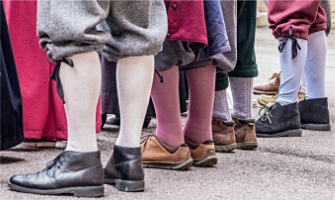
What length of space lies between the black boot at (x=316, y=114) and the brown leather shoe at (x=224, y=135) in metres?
0.71

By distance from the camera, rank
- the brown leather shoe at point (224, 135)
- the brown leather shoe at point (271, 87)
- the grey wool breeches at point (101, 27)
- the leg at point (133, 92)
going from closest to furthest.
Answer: the grey wool breeches at point (101, 27), the leg at point (133, 92), the brown leather shoe at point (224, 135), the brown leather shoe at point (271, 87)

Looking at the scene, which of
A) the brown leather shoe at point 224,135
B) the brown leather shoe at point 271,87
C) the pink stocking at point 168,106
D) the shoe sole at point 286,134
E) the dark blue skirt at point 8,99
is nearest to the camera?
the dark blue skirt at point 8,99

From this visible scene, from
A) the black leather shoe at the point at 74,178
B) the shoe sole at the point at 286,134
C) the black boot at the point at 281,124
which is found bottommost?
the shoe sole at the point at 286,134

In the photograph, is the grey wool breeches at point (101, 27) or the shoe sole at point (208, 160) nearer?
the grey wool breeches at point (101, 27)

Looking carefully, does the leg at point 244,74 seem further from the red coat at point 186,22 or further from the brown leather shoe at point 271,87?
the brown leather shoe at point 271,87

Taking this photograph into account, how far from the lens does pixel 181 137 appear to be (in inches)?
59.0

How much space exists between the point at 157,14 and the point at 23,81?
2.03ft

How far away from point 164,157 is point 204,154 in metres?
0.14

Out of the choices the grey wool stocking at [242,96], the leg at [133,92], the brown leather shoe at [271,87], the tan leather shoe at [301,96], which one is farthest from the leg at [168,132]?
the brown leather shoe at [271,87]

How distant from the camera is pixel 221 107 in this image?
1.81 m

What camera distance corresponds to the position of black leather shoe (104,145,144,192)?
1210 millimetres

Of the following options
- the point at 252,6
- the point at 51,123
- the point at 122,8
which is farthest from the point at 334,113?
the point at 122,8

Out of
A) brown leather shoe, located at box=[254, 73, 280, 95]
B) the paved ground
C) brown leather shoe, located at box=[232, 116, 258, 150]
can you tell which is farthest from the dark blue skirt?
brown leather shoe, located at box=[254, 73, 280, 95]

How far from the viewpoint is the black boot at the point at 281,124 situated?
2182 millimetres
